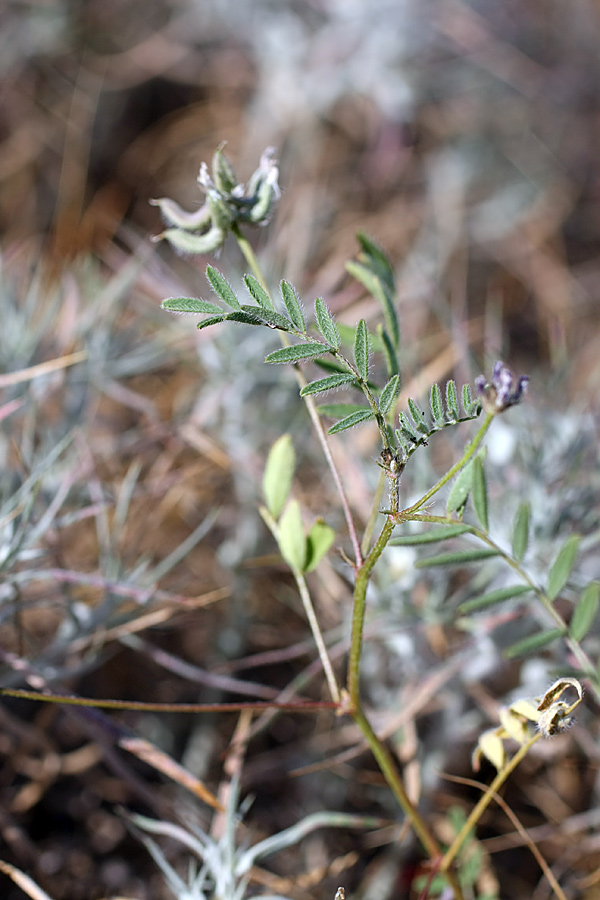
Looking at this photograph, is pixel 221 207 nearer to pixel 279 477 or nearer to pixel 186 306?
pixel 186 306

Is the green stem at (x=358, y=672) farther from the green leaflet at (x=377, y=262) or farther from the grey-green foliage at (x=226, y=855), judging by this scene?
the green leaflet at (x=377, y=262)

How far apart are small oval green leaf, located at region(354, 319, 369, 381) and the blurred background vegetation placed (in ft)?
0.86

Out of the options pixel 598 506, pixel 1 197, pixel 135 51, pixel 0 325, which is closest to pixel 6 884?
pixel 0 325

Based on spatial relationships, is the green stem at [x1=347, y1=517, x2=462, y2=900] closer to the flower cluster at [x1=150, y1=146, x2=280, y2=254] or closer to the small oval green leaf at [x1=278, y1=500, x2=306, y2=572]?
Result: the small oval green leaf at [x1=278, y1=500, x2=306, y2=572]

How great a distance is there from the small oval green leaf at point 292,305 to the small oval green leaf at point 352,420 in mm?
74

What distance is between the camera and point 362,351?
55cm

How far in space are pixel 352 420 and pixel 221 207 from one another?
0.73 ft

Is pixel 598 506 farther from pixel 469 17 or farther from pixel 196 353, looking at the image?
pixel 469 17

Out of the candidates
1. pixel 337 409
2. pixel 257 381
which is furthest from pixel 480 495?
pixel 257 381

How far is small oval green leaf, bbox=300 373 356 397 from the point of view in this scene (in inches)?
20.3

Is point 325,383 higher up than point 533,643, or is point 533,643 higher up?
point 325,383

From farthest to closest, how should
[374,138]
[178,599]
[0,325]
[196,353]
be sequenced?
[374,138]
[196,353]
[0,325]
[178,599]

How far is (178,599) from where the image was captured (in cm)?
80

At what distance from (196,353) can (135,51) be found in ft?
3.86
